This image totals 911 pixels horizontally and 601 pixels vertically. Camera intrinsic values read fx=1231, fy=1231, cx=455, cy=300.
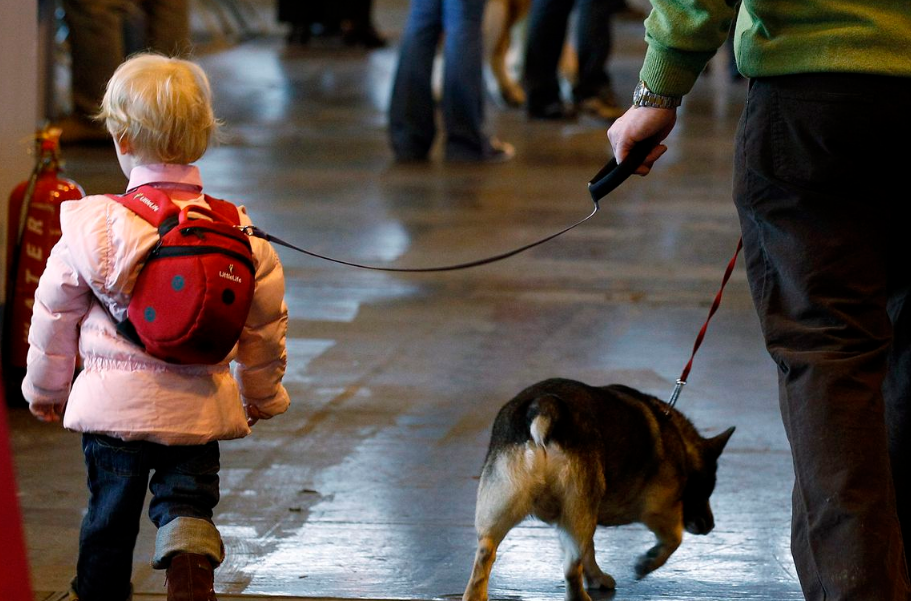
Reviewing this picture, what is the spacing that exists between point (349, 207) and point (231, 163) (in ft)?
5.40

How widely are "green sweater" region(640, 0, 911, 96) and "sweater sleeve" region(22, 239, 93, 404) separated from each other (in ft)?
4.16

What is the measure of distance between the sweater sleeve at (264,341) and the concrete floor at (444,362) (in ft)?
1.71

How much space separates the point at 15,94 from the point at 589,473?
2.78 metres

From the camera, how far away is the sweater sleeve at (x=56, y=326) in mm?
2564

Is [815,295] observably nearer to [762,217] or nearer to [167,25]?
[762,217]

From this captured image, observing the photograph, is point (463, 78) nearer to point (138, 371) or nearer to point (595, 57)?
point (595, 57)

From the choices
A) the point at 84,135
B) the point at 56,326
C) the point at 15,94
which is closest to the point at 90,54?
the point at 84,135

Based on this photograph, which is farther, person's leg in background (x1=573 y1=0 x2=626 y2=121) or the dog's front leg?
person's leg in background (x1=573 y1=0 x2=626 y2=121)

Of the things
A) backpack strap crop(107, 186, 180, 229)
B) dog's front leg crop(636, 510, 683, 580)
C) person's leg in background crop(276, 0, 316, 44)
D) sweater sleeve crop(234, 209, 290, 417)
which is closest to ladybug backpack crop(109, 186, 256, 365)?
backpack strap crop(107, 186, 180, 229)

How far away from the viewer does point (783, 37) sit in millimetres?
2285

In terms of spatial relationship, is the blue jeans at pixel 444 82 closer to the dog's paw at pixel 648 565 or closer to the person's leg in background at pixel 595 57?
the person's leg in background at pixel 595 57

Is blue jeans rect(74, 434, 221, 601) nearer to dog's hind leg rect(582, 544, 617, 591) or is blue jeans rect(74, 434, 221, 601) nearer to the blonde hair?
the blonde hair

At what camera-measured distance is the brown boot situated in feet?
8.39

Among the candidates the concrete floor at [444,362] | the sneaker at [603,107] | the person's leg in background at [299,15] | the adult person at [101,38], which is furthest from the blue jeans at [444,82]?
the person's leg in background at [299,15]
